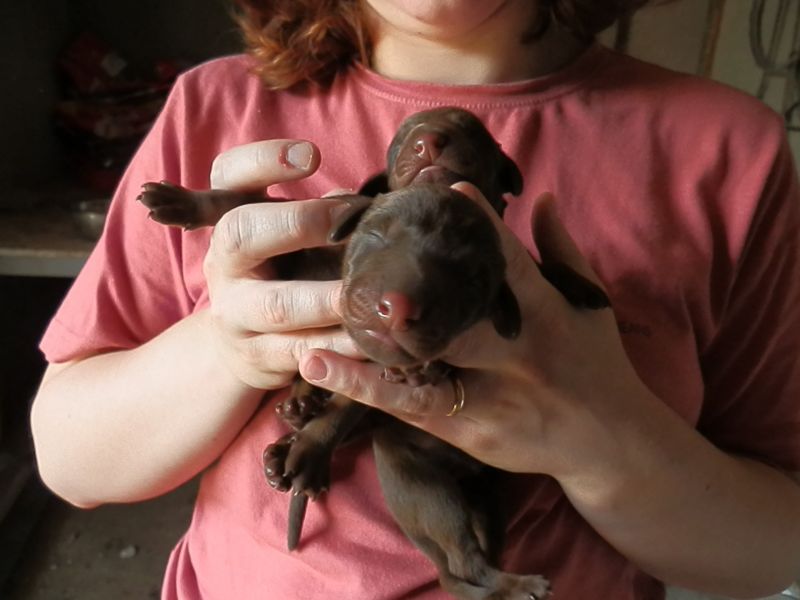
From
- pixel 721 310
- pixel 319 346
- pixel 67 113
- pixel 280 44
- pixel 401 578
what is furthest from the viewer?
pixel 67 113

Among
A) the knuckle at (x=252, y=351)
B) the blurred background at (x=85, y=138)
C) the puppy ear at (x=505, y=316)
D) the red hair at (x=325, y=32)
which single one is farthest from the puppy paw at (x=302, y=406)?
the blurred background at (x=85, y=138)

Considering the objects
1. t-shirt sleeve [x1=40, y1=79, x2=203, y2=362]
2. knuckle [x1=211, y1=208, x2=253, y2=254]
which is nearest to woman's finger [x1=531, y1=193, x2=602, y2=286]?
knuckle [x1=211, y1=208, x2=253, y2=254]

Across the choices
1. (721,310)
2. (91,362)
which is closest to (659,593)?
(721,310)

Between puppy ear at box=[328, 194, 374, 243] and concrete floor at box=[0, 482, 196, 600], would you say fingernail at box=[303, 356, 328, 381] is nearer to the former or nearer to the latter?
puppy ear at box=[328, 194, 374, 243]

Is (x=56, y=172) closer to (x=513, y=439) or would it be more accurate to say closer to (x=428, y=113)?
(x=428, y=113)

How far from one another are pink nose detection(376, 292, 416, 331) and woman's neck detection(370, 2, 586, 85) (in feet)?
1.78

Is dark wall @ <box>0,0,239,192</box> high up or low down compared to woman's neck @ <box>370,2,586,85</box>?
down

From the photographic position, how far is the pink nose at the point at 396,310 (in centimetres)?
63

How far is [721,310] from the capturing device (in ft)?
3.39

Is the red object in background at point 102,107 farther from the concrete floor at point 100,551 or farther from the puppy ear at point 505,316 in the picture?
the puppy ear at point 505,316

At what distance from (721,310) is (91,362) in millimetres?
874

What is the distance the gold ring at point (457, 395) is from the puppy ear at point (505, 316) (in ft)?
0.30

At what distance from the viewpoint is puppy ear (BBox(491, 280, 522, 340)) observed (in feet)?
2.40

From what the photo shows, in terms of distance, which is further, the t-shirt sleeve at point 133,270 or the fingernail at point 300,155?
the t-shirt sleeve at point 133,270
